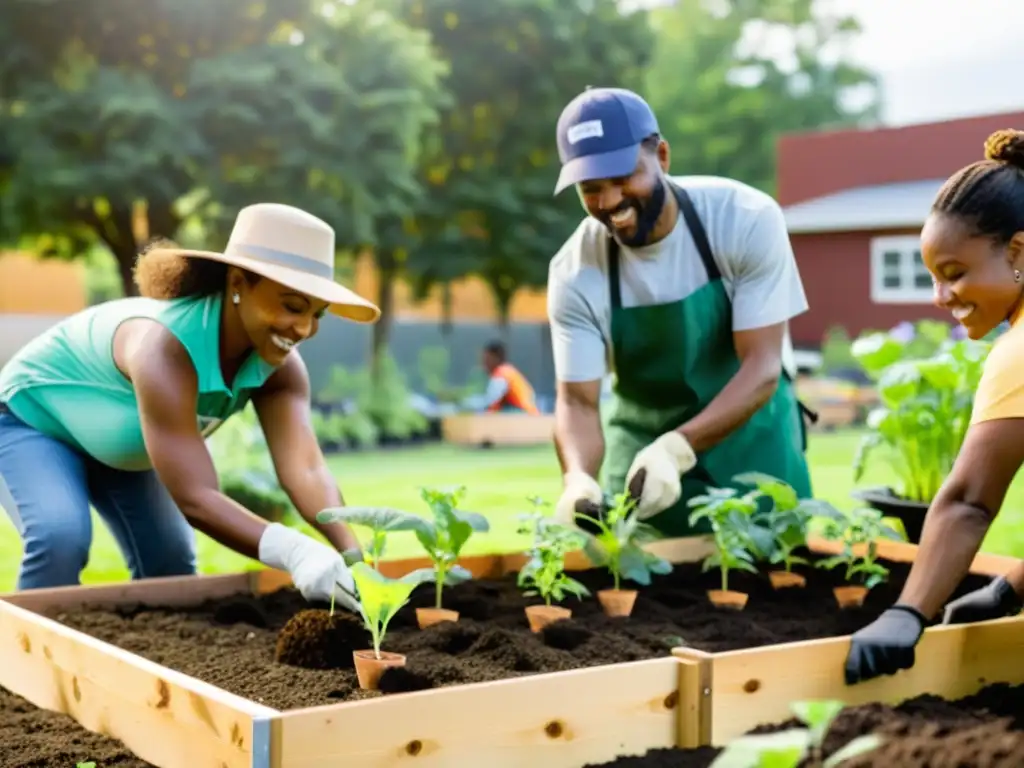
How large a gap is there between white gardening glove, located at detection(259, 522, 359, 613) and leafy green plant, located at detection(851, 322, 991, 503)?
2.54 metres

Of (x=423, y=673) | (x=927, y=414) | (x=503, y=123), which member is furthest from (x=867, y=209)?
(x=423, y=673)

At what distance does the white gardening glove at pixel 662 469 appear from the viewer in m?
3.53

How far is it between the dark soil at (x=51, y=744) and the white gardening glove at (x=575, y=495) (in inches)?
54.5

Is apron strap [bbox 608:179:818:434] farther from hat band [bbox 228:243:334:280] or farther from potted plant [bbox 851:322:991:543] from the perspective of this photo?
potted plant [bbox 851:322:991:543]

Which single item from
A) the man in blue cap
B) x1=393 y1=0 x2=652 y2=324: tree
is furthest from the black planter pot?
x1=393 y1=0 x2=652 y2=324: tree

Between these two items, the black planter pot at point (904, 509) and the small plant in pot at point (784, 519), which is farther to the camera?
the black planter pot at point (904, 509)

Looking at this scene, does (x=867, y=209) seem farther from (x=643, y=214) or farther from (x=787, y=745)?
(x=787, y=745)

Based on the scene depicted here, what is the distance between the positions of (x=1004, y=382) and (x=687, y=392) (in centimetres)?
155

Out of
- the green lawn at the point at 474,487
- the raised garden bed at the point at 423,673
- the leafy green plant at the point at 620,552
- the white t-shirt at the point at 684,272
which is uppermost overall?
the white t-shirt at the point at 684,272

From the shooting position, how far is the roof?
17.7m

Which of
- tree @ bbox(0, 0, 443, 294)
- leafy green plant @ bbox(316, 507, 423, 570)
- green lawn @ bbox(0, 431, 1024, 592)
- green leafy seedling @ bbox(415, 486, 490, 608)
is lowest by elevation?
green lawn @ bbox(0, 431, 1024, 592)

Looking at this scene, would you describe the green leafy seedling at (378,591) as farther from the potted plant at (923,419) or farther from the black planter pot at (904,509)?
the potted plant at (923,419)

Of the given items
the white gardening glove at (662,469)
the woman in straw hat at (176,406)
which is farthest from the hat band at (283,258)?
the white gardening glove at (662,469)

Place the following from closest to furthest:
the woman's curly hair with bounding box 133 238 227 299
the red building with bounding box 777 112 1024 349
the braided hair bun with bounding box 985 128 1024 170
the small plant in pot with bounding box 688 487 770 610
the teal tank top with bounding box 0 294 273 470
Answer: the braided hair bun with bounding box 985 128 1024 170 < the teal tank top with bounding box 0 294 273 470 < the woman's curly hair with bounding box 133 238 227 299 < the small plant in pot with bounding box 688 487 770 610 < the red building with bounding box 777 112 1024 349
